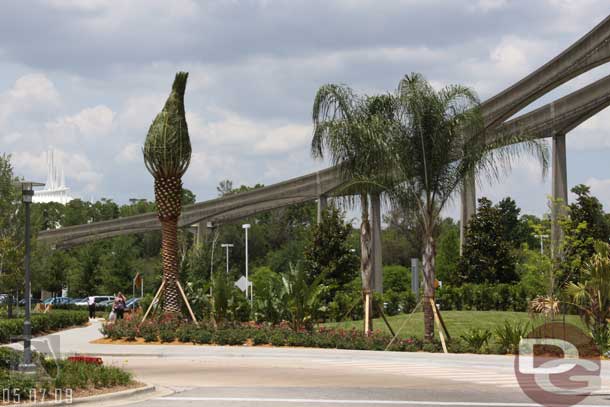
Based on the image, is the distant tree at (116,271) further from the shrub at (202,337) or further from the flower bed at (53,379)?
the flower bed at (53,379)

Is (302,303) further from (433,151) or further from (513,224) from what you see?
A: (513,224)

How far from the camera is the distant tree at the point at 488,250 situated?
151 feet

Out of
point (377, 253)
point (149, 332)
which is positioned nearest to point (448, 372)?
point (149, 332)

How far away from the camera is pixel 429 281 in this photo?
84.4 ft

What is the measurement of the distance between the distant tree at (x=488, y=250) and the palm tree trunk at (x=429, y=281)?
2021cm

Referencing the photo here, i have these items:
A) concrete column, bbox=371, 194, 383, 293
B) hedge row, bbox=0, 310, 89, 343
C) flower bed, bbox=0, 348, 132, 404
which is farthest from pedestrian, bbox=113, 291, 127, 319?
flower bed, bbox=0, 348, 132, 404

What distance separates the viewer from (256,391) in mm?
16609

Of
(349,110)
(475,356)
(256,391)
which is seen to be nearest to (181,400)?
(256,391)

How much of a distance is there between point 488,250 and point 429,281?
21.2 metres

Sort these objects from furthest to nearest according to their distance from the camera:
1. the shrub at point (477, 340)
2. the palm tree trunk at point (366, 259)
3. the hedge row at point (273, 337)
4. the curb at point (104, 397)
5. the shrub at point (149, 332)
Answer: the shrub at point (149, 332), the palm tree trunk at point (366, 259), the hedge row at point (273, 337), the shrub at point (477, 340), the curb at point (104, 397)

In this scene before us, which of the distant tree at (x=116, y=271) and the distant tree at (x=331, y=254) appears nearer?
the distant tree at (x=331, y=254)

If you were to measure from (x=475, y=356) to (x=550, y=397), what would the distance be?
25.1 feet
